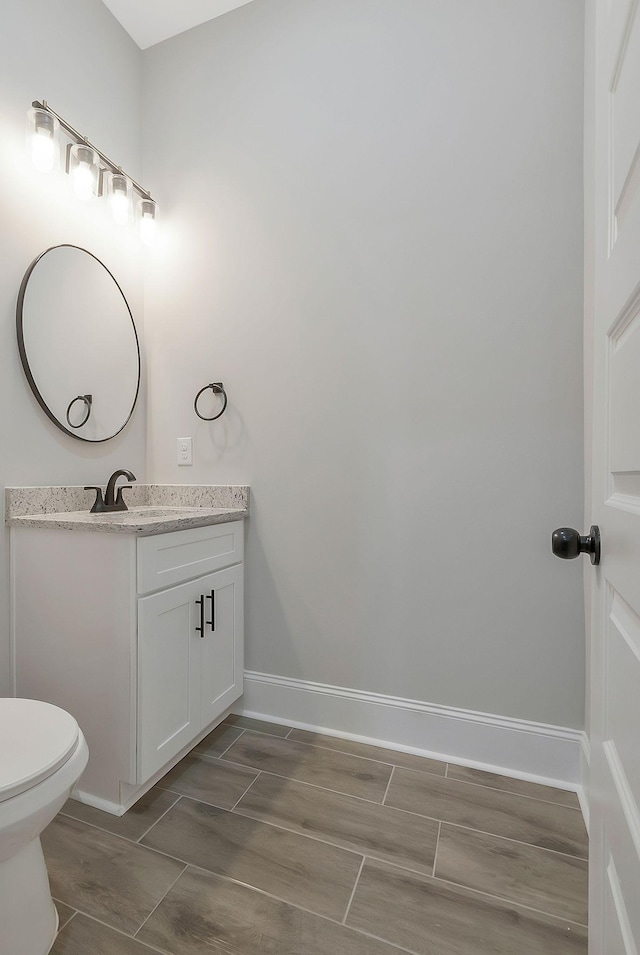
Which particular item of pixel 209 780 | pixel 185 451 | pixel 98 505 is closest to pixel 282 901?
pixel 209 780

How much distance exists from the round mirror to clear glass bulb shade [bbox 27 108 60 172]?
0.85ft

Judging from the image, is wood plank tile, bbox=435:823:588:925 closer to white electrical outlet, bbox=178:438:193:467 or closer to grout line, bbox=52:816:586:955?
grout line, bbox=52:816:586:955

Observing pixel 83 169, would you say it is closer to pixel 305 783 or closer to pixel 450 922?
pixel 305 783

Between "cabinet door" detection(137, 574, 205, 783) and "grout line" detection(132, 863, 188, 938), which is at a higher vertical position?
"cabinet door" detection(137, 574, 205, 783)

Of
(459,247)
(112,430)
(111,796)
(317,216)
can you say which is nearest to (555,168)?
(459,247)

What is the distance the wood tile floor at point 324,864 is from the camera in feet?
3.35

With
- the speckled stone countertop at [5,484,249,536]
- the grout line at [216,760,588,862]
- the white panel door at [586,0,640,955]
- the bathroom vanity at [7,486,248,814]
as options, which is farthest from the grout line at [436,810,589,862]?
the speckled stone countertop at [5,484,249,536]

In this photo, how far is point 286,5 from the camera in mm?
1900

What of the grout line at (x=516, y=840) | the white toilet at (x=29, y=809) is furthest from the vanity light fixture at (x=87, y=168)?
the grout line at (x=516, y=840)

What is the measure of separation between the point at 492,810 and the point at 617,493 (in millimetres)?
1235

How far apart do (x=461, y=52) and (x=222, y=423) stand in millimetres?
1554

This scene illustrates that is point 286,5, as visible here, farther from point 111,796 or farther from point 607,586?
point 111,796

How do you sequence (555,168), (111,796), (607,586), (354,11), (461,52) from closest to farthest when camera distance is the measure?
(607,586) < (111,796) < (555,168) < (461,52) < (354,11)

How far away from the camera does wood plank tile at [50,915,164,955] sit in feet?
3.21
